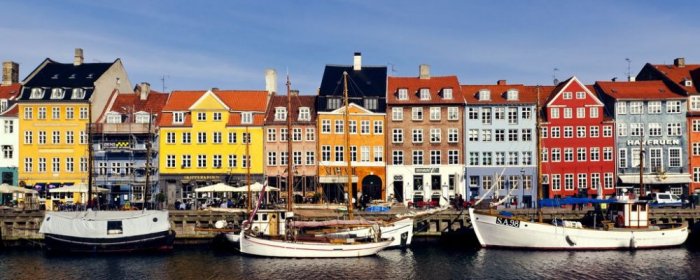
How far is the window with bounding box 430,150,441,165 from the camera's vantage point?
7319cm

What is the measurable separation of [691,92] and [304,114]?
38.0 m

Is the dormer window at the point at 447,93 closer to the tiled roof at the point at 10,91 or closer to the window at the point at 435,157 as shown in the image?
the window at the point at 435,157

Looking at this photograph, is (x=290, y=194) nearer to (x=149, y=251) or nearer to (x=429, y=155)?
(x=149, y=251)

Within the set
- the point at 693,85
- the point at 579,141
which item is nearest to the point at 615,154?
the point at 579,141

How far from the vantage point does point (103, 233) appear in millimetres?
52312

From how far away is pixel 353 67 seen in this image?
7725cm

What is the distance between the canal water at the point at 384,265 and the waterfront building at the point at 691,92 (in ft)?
74.2

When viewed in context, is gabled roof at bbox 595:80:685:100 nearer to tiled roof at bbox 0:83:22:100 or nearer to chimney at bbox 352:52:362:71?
chimney at bbox 352:52:362:71

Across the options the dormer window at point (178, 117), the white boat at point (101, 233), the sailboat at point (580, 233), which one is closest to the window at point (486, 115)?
the sailboat at point (580, 233)

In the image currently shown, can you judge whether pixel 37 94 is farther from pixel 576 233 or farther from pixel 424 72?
pixel 576 233

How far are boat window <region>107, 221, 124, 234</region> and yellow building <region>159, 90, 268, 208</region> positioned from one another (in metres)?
19.4

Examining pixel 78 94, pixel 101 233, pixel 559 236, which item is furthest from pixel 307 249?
pixel 78 94

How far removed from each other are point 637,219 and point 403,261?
18649 millimetres

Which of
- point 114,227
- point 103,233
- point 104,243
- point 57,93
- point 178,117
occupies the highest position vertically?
point 57,93
